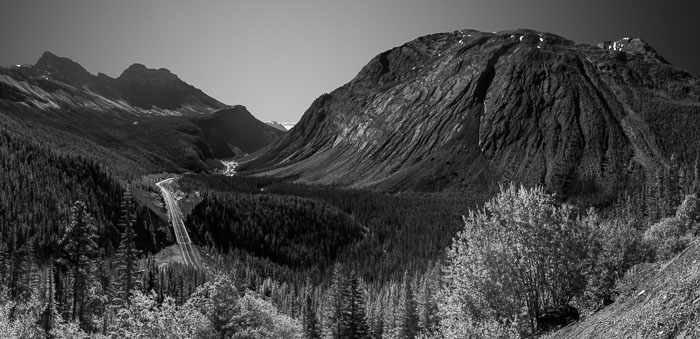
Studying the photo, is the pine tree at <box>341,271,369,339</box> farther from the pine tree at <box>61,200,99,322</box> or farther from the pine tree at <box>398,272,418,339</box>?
the pine tree at <box>61,200,99,322</box>

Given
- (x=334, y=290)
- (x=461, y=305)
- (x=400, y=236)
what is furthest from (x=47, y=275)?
(x=400, y=236)

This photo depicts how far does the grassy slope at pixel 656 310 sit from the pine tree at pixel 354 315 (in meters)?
36.0

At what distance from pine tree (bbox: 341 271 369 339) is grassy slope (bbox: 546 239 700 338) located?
3601 centimetres

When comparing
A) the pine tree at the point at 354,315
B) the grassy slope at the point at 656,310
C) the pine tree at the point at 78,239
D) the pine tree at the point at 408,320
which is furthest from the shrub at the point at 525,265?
the pine tree at the point at 408,320

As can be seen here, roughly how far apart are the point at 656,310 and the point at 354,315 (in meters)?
45.9

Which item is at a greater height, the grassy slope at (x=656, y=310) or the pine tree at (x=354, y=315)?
the grassy slope at (x=656, y=310)

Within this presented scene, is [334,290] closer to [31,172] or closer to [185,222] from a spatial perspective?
[185,222]

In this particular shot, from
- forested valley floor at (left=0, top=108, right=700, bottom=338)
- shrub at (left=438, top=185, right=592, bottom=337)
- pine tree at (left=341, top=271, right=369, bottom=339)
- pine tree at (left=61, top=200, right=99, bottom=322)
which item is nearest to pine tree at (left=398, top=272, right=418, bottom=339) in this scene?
forested valley floor at (left=0, top=108, right=700, bottom=338)

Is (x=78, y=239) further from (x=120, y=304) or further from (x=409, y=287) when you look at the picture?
(x=409, y=287)

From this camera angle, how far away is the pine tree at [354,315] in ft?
191

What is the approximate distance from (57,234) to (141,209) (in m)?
37.6

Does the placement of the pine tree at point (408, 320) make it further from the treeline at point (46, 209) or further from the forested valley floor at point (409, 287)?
the treeline at point (46, 209)

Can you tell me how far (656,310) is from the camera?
1600cm

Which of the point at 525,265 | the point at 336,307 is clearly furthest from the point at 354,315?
the point at 525,265
